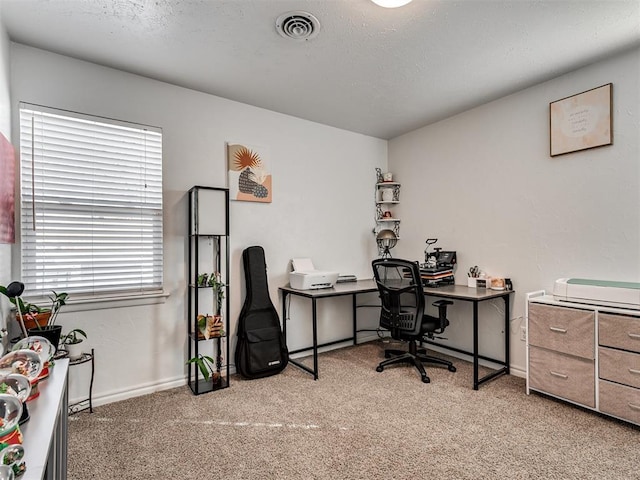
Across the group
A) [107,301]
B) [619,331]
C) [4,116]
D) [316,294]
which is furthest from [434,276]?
[4,116]

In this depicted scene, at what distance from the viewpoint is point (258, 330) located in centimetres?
304

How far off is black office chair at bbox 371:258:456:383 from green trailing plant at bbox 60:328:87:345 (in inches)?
88.8

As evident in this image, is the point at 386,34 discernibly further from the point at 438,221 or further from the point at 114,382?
the point at 114,382

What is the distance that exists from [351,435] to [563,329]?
166 cm

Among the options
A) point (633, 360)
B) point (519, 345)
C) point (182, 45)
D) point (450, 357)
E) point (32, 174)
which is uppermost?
point (182, 45)

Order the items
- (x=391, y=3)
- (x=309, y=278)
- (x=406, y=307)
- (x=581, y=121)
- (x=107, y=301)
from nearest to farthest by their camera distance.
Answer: (x=391, y=3), (x=107, y=301), (x=581, y=121), (x=406, y=307), (x=309, y=278)

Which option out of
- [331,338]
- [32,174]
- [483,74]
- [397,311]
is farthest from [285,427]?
[483,74]

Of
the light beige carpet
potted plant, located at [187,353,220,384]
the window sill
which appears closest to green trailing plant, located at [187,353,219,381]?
potted plant, located at [187,353,220,384]

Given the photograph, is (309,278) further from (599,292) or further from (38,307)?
(599,292)

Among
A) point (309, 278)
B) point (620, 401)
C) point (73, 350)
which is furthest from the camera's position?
point (309, 278)

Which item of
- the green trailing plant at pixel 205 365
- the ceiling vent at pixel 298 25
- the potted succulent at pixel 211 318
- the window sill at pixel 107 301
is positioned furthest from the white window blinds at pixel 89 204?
the ceiling vent at pixel 298 25

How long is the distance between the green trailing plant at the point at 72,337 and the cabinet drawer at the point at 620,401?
3392 mm

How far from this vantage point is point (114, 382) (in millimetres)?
2537

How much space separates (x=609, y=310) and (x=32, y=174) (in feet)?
12.8
